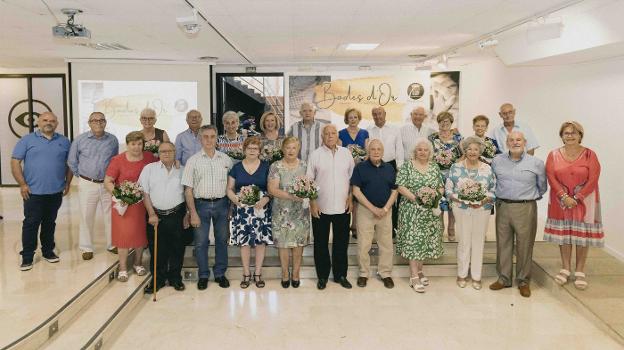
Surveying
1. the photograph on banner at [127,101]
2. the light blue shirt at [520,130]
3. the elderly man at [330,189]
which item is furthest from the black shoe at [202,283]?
the photograph on banner at [127,101]

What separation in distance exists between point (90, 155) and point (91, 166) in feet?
0.38

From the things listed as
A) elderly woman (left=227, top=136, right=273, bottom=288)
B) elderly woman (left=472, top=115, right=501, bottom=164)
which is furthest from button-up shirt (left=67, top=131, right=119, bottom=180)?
elderly woman (left=472, top=115, right=501, bottom=164)

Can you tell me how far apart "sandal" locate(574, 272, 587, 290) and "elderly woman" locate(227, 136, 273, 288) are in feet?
9.67

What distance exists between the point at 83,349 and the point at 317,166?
2.50m

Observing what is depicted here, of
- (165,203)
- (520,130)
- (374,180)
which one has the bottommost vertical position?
(165,203)

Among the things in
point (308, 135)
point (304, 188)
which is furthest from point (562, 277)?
point (308, 135)

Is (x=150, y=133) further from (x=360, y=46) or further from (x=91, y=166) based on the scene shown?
(x=360, y=46)

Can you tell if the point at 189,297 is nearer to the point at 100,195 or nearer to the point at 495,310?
the point at 100,195

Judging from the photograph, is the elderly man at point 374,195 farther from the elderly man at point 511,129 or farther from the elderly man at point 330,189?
the elderly man at point 511,129

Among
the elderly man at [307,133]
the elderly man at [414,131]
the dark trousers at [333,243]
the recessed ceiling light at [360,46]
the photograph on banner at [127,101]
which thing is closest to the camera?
the dark trousers at [333,243]

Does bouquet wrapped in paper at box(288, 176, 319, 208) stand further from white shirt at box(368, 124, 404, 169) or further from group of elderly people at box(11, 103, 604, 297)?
white shirt at box(368, 124, 404, 169)

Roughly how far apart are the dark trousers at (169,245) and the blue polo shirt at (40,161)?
120 centimetres

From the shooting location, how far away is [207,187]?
4809mm

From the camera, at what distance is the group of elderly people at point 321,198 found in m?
4.76
